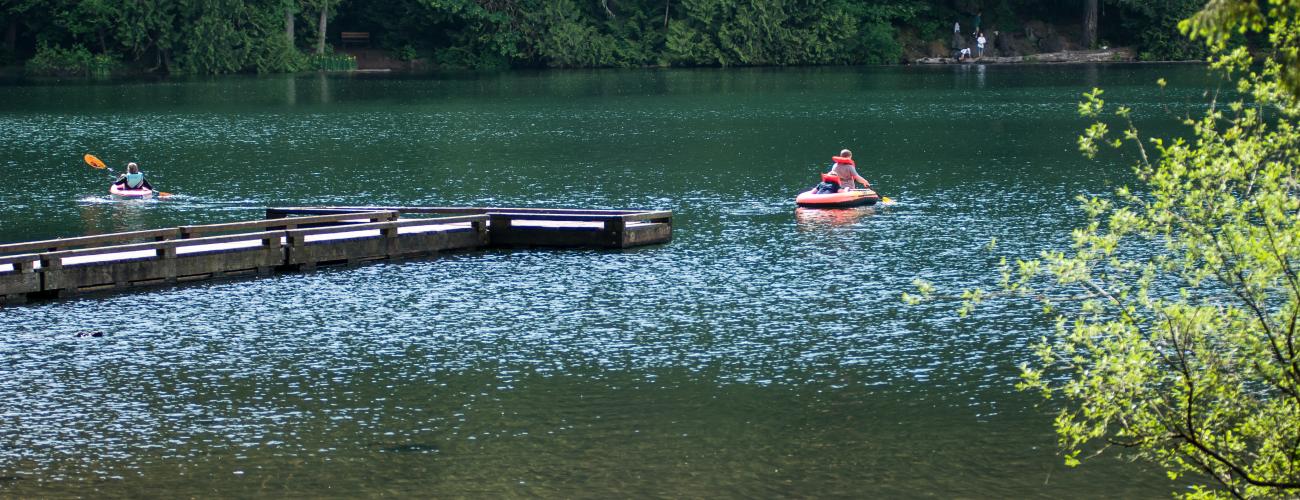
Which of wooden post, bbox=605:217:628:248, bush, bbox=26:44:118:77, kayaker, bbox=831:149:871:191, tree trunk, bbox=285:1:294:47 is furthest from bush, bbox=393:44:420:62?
wooden post, bbox=605:217:628:248

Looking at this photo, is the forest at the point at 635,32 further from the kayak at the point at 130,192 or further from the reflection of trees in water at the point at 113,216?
the reflection of trees in water at the point at 113,216

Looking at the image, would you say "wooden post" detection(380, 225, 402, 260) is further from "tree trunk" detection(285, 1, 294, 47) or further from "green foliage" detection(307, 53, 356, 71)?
"green foliage" detection(307, 53, 356, 71)

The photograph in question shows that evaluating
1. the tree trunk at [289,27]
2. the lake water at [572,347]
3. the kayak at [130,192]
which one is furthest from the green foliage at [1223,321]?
the tree trunk at [289,27]

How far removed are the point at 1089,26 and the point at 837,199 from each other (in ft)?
248

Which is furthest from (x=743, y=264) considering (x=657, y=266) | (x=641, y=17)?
(x=641, y=17)

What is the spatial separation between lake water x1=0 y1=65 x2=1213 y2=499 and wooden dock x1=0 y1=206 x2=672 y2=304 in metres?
0.66

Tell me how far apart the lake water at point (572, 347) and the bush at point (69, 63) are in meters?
44.5

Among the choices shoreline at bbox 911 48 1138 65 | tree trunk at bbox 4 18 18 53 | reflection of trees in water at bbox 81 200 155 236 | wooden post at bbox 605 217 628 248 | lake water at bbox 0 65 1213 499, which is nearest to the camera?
lake water at bbox 0 65 1213 499

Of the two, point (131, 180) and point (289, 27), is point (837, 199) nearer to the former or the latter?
point (131, 180)

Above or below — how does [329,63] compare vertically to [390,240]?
above

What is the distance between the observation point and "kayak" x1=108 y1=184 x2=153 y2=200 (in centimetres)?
4356

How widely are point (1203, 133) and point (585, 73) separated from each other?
89.8 m

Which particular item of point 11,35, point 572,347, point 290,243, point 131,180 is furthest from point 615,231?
point 11,35

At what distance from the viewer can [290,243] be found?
31.6m
